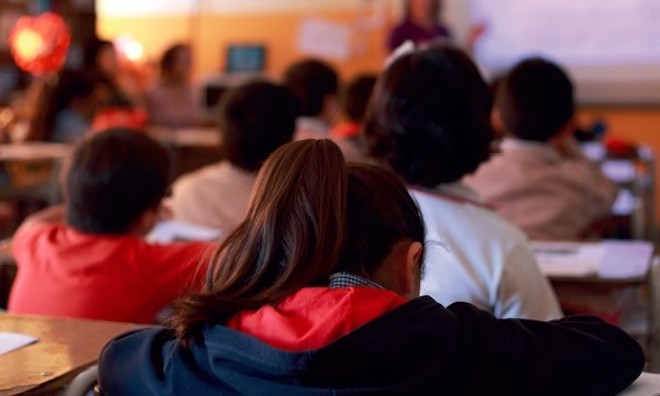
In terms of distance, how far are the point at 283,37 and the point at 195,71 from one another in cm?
78

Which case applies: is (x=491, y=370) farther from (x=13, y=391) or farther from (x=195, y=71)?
(x=195, y=71)

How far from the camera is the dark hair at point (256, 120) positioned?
308 cm

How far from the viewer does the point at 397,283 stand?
1246 mm

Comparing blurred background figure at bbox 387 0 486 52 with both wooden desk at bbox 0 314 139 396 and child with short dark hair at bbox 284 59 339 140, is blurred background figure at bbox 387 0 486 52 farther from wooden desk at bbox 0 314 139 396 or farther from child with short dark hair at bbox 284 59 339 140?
wooden desk at bbox 0 314 139 396

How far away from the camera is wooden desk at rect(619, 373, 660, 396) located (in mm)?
1293

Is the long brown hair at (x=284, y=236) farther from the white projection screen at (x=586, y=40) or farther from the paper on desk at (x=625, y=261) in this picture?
the white projection screen at (x=586, y=40)

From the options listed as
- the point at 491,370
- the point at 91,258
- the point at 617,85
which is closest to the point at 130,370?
the point at 491,370

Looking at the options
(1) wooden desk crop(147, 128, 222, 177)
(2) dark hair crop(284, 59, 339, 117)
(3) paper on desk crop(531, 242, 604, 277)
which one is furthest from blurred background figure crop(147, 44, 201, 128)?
(3) paper on desk crop(531, 242, 604, 277)

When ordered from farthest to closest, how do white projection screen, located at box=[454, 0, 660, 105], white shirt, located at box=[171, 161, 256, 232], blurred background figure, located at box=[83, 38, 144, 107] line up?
blurred background figure, located at box=[83, 38, 144, 107] → white projection screen, located at box=[454, 0, 660, 105] → white shirt, located at box=[171, 161, 256, 232]

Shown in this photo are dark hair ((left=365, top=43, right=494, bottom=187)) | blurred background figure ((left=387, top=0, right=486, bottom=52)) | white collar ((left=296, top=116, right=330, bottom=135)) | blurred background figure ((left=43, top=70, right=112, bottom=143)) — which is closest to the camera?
dark hair ((left=365, top=43, right=494, bottom=187))

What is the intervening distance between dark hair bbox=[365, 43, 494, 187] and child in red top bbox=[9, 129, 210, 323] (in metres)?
0.43

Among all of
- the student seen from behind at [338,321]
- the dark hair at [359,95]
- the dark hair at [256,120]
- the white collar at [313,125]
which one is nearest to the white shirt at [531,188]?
the dark hair at [256,120]

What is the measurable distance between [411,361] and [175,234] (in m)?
1.72

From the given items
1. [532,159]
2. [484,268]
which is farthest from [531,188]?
[484,268]
